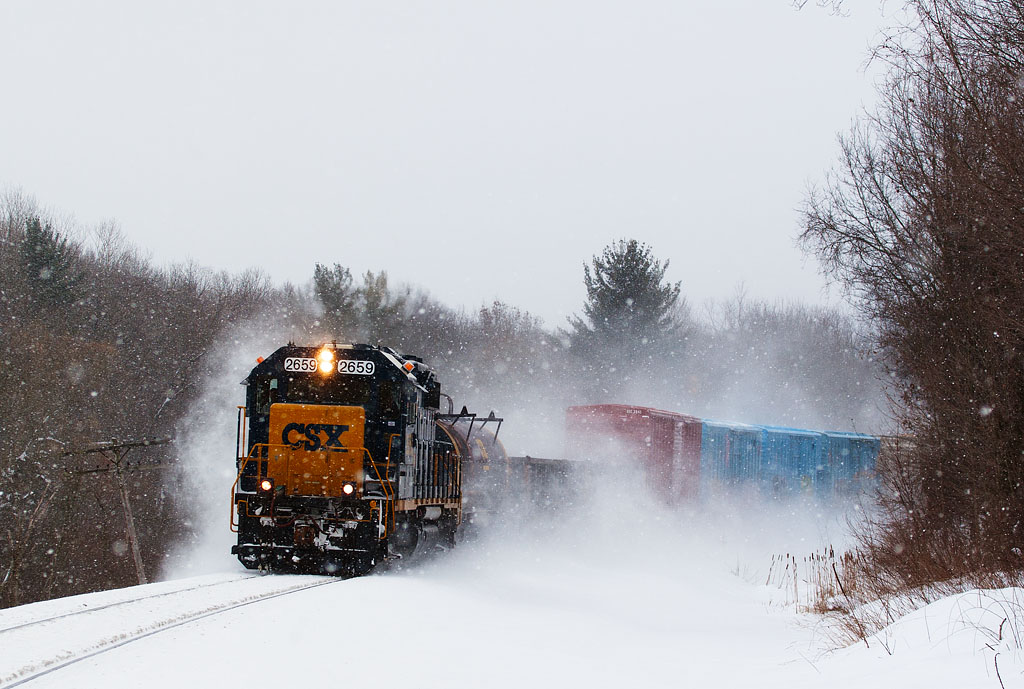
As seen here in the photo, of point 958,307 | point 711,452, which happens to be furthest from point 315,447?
point 711,452

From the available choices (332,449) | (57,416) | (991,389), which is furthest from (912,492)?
(57,416)

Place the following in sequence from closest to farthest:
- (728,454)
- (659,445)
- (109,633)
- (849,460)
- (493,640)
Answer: (109,633)
(493,640)
(659,445)
(728,454)
(849,460)

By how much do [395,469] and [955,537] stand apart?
7.41 meters

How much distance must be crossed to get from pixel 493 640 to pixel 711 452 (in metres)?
17.3

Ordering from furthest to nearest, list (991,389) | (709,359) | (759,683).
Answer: (709,359)
(991,389)
(759,683)

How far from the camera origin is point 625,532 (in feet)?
73.6

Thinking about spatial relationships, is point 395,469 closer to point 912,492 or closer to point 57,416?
point 912,492

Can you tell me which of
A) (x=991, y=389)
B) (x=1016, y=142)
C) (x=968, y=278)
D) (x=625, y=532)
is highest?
(x=1016, y=142)

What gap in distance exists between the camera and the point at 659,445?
77.9 feet

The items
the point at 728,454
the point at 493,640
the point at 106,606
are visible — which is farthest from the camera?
the point at 728,454

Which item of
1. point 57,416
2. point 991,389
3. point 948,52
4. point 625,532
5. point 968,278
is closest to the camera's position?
point 948,52

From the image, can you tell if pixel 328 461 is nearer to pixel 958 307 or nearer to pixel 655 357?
pixel 958 307

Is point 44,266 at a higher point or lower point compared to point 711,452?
higher

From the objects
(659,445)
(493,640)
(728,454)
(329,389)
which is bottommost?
(493,640)
